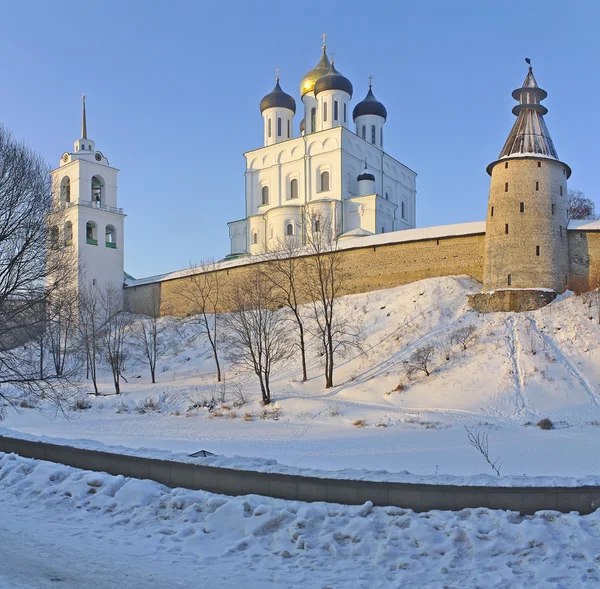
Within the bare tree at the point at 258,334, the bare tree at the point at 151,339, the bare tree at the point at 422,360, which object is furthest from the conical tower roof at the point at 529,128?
the bare tree at the point at 151,339

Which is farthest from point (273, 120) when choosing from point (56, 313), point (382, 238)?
point (56, 313)

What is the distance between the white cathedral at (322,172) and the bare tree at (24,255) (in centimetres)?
2448

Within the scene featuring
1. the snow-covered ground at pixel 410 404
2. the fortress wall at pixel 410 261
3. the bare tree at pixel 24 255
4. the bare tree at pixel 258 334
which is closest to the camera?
the bare tree at pixel 24 255

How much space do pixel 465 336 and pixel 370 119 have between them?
24.9 meters

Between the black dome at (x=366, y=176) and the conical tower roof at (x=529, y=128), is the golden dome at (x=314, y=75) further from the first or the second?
the conical tower roof at (x=529, y=128)

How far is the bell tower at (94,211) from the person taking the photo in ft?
123

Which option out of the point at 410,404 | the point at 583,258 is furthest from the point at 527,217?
the point at 410,404

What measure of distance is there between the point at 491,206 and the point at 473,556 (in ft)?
68.6

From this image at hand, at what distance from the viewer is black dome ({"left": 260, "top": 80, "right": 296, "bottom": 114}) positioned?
1651 inches

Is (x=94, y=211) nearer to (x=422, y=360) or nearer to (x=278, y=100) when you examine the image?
(x=278, y=100)

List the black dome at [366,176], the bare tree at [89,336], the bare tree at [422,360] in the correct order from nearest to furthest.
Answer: the bare tree at [422,360]
the bare tree at [89,336]
the black dome at [366,176]

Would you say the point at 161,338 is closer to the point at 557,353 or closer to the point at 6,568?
the point at 557,353

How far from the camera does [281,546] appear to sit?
4.86m

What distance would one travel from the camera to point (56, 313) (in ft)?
36.2
